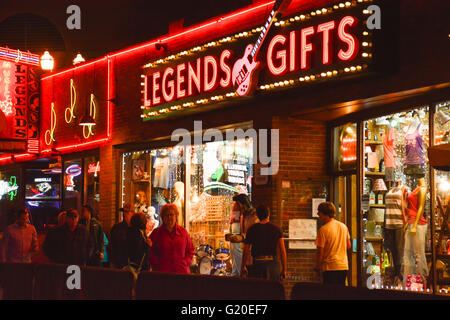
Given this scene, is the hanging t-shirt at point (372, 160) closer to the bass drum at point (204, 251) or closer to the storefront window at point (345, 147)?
the storefront window at point (345, 147)

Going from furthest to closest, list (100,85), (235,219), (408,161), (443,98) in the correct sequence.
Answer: (100,85)
(235,219)
(408,161)
(443,98)

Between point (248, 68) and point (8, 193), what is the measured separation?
13463 mm

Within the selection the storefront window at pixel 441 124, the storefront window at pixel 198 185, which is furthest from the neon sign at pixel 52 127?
the storefront window at pixel 441 124

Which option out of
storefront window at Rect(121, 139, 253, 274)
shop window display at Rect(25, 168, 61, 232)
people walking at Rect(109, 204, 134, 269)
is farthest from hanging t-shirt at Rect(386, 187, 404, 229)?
shop window display at Rect(25, 168, 61, 232)

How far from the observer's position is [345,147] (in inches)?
540

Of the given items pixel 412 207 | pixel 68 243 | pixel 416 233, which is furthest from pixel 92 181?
pixel 416 233

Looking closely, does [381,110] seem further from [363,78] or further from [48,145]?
[48,145]

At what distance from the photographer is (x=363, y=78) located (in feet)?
38.5

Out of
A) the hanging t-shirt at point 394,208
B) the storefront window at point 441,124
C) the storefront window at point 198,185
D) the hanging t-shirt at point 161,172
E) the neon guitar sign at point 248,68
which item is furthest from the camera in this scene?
the hanging t-shirt at point 161,172

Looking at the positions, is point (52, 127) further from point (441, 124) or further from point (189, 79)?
point (441, 124)

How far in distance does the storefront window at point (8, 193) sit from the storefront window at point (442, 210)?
1540cm

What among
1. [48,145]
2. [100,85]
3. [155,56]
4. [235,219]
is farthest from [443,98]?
[48,145]

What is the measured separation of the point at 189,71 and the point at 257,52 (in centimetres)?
243

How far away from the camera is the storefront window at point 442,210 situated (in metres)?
11.2
